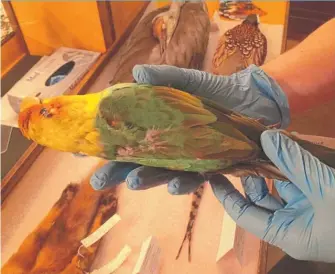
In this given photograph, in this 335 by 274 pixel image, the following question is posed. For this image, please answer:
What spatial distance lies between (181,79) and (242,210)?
0.23 meters

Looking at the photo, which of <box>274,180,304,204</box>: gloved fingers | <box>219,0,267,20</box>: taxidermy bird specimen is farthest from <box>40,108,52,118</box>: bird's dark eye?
<box>219,0,267,20</box>: taxidermy bird specimen

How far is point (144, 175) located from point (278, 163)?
0.62 feet

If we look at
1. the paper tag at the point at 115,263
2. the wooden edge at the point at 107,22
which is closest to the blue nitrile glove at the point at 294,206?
the paper tag at the point at 115,263

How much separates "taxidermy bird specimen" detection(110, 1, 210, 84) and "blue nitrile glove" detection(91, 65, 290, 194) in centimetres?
39

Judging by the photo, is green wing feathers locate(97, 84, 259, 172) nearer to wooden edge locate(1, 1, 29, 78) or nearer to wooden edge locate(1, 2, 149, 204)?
wooden edge locate(1, 2, 149, 204)

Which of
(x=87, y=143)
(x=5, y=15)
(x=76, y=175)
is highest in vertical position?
(x=87, y=143)

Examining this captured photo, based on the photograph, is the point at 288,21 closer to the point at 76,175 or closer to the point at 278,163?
the point at 76,175

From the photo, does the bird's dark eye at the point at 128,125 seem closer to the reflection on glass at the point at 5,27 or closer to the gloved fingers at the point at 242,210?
the gloved fingers at the point at 242,210

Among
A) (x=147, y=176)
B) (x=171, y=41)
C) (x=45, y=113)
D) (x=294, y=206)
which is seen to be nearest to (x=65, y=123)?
(x=45, y=113)

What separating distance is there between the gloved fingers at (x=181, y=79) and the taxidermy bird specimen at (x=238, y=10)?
29.7 inches

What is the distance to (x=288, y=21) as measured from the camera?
1493 millimetres

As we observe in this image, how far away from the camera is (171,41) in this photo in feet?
3.73

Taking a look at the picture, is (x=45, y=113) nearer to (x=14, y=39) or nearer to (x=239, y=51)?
(x=239, y=51)

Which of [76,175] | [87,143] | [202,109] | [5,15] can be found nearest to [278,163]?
[202,109]
